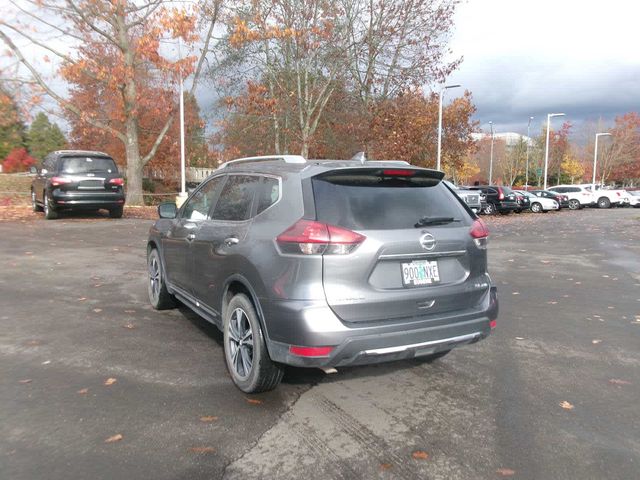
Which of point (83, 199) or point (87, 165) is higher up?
point (87, 165)

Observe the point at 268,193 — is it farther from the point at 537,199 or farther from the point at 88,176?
the point at 537,199

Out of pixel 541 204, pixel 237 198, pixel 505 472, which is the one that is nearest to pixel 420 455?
pixel 505 472

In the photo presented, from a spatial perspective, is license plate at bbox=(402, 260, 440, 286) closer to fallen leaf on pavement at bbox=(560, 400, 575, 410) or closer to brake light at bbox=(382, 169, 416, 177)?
brake light at bbox=(382, 169, 416, 177)

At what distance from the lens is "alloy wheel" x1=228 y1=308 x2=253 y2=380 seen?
384 cm

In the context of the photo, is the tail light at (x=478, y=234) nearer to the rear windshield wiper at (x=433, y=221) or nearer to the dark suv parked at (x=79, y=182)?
the rear windshield wiper at (x=433, y=221)

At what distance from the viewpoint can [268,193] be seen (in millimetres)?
3865

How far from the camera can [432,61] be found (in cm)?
2980

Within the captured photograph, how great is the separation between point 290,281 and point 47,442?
5.81 feet

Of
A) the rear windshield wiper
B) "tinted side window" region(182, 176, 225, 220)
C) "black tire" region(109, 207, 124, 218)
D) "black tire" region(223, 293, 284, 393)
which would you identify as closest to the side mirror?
"tinted side window" region(182, 176, 225, 220)

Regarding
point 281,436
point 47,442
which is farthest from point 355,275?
point 47,442

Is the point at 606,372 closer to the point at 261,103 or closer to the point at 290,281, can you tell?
the point at 290,281

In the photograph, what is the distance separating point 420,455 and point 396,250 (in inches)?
50.1

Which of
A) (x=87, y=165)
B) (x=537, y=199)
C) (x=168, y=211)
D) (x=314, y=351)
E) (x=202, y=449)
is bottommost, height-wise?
(x=202, y=449)

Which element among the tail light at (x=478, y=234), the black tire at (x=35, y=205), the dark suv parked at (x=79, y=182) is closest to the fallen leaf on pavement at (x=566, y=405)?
the tail light at (x=478, y=234)
